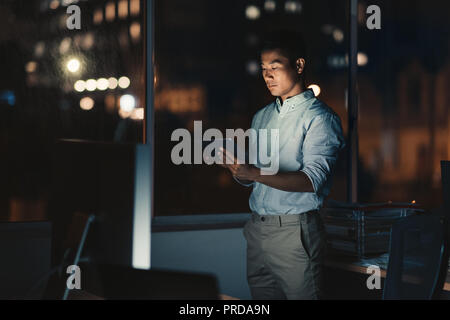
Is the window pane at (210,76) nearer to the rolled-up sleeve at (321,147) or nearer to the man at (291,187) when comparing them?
the man at (291,187)

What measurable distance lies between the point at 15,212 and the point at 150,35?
1172 millimetres

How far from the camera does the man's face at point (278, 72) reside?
210 centimetres

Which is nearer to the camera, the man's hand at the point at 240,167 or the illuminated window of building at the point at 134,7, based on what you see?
the man's hand at the point at 240,167

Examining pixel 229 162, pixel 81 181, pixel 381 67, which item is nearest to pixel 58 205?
pixel 81 181

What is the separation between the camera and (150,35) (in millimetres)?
2887

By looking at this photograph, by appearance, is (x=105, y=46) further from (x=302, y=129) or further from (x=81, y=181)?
(x=81, y=181)

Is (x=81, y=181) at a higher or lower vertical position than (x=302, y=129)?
lower

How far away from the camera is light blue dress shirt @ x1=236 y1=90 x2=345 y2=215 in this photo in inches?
77.4

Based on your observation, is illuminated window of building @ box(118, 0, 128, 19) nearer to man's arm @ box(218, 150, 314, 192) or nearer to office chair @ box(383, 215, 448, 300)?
man's arm @ box(218, 150, 314, 192)

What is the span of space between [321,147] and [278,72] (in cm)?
37

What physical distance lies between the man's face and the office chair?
742 millimetres

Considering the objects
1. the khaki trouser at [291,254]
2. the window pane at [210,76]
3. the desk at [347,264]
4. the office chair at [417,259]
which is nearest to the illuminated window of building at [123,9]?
the window pane at [210,76]

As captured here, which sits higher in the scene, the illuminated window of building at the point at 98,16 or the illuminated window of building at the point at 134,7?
the illuminated window of building at the point at 134,7

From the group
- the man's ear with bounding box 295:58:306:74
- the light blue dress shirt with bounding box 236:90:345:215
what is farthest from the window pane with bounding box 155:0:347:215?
the man's ear with bounding box 295:58:306:74
